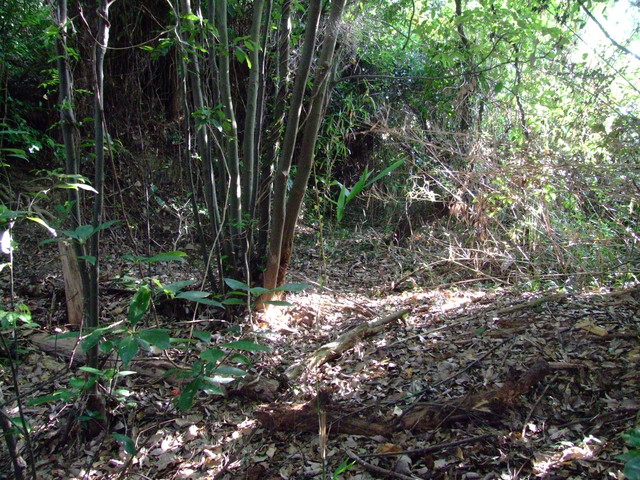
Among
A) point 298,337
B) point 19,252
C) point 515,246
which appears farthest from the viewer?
point 515,246

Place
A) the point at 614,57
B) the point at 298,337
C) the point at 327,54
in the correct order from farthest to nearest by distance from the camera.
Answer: the point at 614,57 < the point at 298,337 < the point at 327,54

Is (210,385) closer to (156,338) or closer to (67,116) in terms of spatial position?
(156,338)

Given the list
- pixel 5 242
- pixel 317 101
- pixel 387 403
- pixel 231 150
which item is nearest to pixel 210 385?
pixel 5 242

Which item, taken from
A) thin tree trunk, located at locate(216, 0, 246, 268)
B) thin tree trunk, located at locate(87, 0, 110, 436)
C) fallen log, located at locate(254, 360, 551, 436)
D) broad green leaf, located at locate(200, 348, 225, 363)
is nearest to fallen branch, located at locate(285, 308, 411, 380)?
fallen log, located at locate(254, 360, 551, 436)

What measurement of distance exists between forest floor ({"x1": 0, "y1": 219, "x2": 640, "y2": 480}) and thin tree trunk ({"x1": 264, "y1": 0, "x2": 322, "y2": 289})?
1.60ft

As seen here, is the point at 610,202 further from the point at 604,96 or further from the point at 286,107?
the point at 286,107

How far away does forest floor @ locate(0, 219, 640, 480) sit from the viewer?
195 centimetres

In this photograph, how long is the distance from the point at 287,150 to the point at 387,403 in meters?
1.90

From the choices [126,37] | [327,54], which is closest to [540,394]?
[327,54]

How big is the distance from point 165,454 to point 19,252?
9.72 feet

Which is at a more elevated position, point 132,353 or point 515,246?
point 132,353

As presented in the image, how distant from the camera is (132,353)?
1162mm

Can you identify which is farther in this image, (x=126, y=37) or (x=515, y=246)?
(x=126, y=37)

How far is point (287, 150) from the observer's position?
3.38 metres
